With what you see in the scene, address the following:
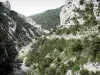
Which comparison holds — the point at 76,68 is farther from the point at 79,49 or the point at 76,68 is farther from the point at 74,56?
the point at 79,49

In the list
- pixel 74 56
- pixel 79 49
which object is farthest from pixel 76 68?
pixel 79 49

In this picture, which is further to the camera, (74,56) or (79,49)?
(79,49)

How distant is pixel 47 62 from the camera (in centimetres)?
5000

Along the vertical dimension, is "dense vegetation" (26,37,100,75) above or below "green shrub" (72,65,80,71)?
above

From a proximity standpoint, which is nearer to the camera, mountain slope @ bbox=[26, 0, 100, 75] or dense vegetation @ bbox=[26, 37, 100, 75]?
mountain slope @ bbox=[26, 0, 100, 75]

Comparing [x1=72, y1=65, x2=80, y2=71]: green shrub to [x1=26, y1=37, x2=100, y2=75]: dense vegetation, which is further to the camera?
[x1=26, y1=37, x2=100, y2=75]: dense vegetation

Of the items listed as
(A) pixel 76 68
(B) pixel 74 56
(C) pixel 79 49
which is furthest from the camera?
(C) pixel 79 49

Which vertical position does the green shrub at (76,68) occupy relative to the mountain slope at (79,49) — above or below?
below

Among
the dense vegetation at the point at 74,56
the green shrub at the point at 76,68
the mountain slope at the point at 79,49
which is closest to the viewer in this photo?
the green shrub at the point at 76,68

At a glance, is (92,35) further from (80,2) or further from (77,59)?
(80,2)

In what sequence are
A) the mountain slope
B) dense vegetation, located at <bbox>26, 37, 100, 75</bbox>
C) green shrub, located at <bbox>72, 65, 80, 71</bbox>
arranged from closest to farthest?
green shrub, located at <bbox>72, 65, 80, 71</bbox>
the mountain slope
dense vegetation, located at <bbox>26, 37, 100, 75</bbox>

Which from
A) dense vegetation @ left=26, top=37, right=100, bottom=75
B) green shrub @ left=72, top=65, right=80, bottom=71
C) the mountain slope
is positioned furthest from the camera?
dense vegetation @ left=26, top=37, right=100, bottom=75

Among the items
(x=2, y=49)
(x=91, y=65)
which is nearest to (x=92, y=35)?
A: (x=91, y=65)

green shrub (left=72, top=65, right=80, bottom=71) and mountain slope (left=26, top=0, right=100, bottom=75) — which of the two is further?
mountain slope (left=26, top=0, right=100, bottom=75)
